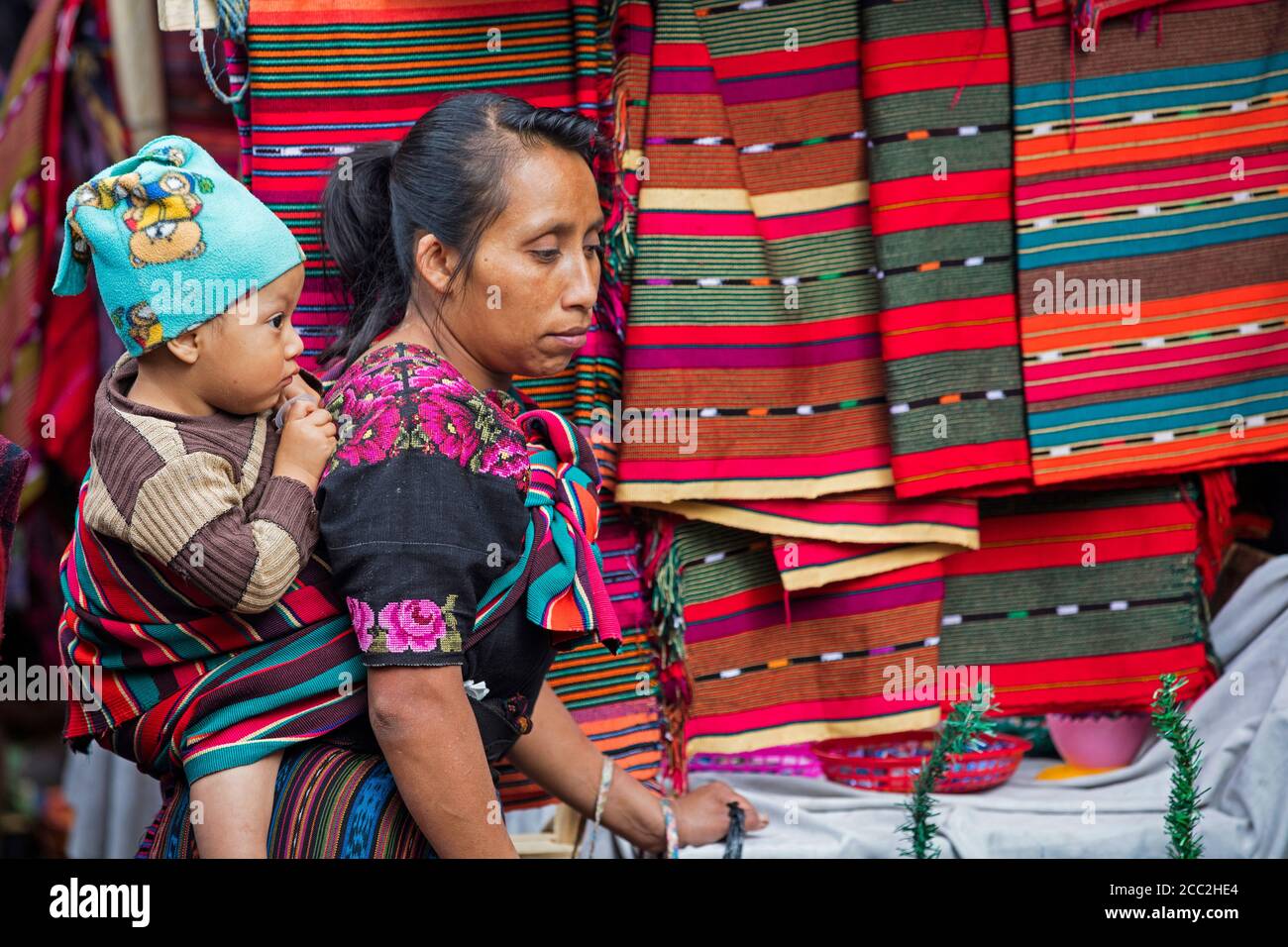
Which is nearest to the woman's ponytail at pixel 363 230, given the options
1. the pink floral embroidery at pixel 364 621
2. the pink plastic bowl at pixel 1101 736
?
the pink floral embroidery at pixel 364 621

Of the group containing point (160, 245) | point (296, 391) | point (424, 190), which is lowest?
point (296, 391)

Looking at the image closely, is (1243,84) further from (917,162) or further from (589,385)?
(589,385)

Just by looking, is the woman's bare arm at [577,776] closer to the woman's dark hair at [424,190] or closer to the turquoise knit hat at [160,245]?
the woman's dark hair at [424,190]

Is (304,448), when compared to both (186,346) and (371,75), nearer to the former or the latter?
(186,346)

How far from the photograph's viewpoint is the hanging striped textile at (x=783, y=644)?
7.97 ft

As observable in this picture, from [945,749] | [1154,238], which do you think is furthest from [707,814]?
[1154,238]

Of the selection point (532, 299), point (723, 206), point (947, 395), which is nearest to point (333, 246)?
point (532, 299)

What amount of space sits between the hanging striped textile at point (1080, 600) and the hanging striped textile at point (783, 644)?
0.39 feet

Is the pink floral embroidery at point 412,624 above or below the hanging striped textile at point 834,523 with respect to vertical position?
below

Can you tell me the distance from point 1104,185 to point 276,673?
5.41ft

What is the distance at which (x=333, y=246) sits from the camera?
1.93 m

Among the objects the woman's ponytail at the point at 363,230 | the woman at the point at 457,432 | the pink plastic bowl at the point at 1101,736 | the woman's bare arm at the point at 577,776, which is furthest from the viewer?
the pink plastic bowl at the point at 1101,736

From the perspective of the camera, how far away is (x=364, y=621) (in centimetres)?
152

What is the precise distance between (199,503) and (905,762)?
151 centimetres
